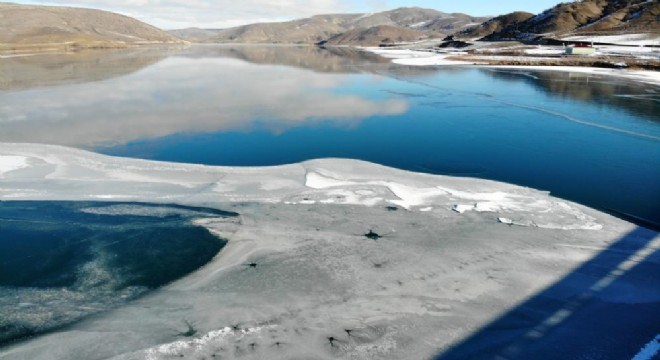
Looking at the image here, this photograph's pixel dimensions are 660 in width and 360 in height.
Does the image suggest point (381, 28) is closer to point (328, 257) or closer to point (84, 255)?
point (328, 257)

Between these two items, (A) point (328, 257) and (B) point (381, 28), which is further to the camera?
(B) point (381, 28)

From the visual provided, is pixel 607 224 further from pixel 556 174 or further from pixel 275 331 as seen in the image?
pixel 275 331

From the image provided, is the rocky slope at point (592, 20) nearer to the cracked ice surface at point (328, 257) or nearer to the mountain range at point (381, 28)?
the mountain range at point (381, 28)

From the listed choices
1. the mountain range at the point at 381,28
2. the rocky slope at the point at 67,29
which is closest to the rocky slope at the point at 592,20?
the mountain range at the point at 381,28

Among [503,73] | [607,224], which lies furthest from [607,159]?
[503,73]

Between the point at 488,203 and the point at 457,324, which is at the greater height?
the point at 488,203

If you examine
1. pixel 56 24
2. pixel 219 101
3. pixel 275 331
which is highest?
pixel 56 24

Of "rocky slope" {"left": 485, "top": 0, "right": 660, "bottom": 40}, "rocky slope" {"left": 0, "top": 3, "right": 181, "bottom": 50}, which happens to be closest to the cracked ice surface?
"rocky slope" {"left": 485, "top": 0, "right": 660, "bottom": 40}

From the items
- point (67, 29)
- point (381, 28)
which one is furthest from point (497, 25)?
point (67, 29)
